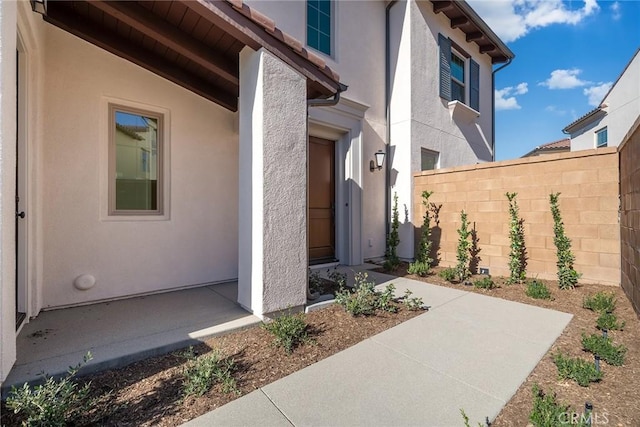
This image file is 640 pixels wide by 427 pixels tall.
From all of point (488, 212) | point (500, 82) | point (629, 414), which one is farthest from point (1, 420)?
point (500, 82)

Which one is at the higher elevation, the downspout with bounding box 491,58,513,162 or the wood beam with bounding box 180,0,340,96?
the downspout with bounding box 491,58,513,162

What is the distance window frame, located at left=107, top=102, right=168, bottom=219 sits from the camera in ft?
12.2

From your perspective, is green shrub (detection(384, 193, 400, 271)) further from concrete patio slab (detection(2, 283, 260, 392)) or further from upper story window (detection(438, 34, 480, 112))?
upper story window (detection(438, 34, 480, 112))

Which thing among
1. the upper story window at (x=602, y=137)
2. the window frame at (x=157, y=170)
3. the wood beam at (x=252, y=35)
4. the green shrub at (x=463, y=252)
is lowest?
the green shrub at (x=463, y=252)

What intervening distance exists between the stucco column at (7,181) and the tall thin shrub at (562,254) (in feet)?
20.4

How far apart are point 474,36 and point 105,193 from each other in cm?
1015

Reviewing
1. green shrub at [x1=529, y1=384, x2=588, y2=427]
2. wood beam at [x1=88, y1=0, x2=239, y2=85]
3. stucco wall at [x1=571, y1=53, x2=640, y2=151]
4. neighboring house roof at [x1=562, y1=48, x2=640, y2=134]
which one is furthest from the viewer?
neighboring house roof at [x1=562, y1=48, x2=640, y2=134]

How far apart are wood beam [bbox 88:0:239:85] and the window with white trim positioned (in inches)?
49.0

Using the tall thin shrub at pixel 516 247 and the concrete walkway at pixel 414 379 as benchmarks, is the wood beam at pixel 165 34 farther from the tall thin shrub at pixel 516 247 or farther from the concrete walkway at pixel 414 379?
the tall thin shrub at pixel 516 247

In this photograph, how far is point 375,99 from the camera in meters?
6.67

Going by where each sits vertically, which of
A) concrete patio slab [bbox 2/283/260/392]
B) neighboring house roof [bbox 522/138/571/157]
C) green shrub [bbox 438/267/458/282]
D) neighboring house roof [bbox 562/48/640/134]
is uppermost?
neighboring house roof [bbox 562/48/640/134]

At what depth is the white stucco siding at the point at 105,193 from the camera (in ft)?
11.1

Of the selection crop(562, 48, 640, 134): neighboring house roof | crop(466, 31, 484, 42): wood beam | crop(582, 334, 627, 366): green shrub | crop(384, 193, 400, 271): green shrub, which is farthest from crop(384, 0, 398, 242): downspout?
crop(562, 48, 640, 134): neighboring house roof

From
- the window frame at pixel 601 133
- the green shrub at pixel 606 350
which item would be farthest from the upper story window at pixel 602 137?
the green shrub at pixel 606 350
